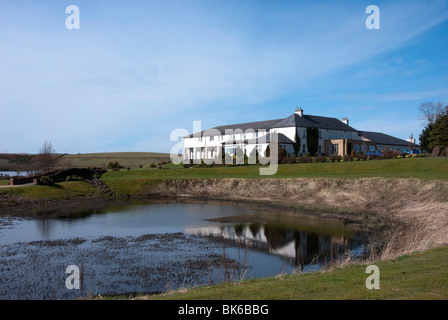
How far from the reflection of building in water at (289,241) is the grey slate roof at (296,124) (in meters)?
41.0

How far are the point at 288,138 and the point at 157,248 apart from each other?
153 ft

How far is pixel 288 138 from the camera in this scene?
202 ft

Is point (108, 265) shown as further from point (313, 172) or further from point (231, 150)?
point (231, 150)

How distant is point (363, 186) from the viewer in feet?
107

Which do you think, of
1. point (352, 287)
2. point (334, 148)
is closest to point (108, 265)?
point (352, 287)

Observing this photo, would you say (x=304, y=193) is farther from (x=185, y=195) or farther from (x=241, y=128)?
(x=241, y=128)

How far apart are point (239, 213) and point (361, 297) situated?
2256 centimetres

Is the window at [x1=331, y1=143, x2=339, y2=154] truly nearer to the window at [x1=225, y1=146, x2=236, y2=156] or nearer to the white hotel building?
the white hotel building

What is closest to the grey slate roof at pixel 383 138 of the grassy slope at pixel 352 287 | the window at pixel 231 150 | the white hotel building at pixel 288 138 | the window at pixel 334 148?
the white hotel building at pixel 288 138

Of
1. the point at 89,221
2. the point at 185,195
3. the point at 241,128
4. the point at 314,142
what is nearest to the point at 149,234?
the point at 89,221

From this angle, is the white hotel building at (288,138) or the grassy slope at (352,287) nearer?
the grassy slope at (352,287)

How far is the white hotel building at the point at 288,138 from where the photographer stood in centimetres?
6203

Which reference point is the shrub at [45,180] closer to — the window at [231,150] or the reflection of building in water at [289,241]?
the reflection of building in water at [289,241]

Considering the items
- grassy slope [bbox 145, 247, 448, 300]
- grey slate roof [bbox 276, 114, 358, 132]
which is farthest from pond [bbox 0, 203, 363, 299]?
grey slate roof [bbox 276, 114, 358, 132]
